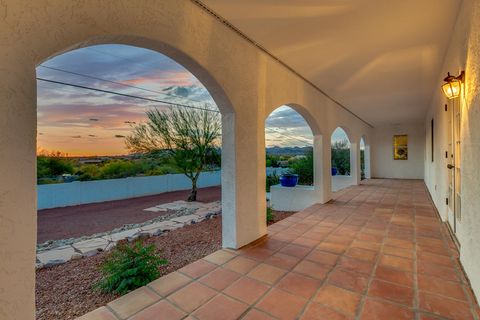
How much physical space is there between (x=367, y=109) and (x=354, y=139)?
1.29 m

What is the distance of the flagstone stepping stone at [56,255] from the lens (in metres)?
3.20

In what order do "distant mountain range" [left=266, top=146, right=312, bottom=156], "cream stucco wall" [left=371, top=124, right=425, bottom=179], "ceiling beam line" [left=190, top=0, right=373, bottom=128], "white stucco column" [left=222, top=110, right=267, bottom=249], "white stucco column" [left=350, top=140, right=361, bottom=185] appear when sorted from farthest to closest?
1. "distant mountain range" [left=266, top=146, right=312, bottom=156]
2. "cream stucco wall" [left=371, top=124, right=425, bottom=179]
3. "white stucco column" [left=350, top=140, right=361, bottom=185]
4. "white stucco column" [left=222, top=110, right=267, bottom=249]
5. "ceiling beam line" [left=190, top=0, right=373, bottom=128]

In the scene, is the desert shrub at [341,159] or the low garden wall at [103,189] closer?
the low garden wall at [103,189]

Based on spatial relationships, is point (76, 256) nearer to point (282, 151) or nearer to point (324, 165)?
point (324, 165)

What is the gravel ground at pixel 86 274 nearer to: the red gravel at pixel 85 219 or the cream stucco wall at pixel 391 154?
the red gravel at pixel 85 219

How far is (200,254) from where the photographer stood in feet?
10.4

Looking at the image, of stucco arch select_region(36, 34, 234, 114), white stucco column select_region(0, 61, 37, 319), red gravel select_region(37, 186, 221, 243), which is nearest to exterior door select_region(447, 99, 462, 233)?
stucco arch select_region(36, 34, 234, 114)

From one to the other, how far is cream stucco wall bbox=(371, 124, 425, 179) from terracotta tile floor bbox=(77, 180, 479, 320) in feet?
27.1

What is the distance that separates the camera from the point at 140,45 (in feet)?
6.18

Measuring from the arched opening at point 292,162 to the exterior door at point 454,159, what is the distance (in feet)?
6.99

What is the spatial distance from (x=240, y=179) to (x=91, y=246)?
2960mm

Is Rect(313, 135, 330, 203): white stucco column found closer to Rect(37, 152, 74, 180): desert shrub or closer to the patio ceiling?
the patio ceiling

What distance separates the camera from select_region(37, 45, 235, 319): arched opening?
3186 millimetres

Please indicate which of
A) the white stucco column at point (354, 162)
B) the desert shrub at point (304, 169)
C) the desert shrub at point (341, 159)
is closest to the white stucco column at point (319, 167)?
the desert shrub at point (304, 169)
